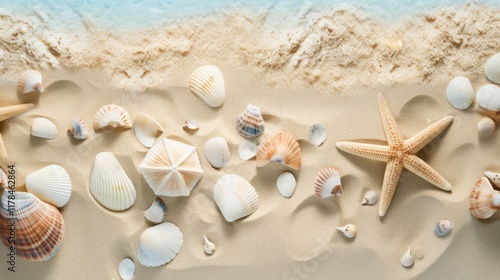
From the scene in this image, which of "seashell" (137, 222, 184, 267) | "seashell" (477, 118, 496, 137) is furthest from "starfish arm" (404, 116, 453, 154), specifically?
"seashell" (137, 222, 184, 267)

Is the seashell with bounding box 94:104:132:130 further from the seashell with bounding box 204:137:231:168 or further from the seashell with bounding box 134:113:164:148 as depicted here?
the seashell with bounding box 204:137:231:168

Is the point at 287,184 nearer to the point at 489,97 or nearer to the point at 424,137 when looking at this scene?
the point at 424,137

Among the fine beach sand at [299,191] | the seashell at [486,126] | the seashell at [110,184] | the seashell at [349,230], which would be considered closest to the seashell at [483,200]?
the fine beach sand at [299,191]

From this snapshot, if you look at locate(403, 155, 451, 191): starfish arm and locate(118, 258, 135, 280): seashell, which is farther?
locate(118, 258, 135, 280): seashell

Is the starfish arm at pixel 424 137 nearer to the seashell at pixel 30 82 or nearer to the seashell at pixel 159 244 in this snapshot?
the seashell at pixel 159 244

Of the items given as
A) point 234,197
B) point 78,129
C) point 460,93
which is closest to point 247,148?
point 234,197

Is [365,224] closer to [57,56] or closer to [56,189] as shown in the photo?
[56,189]
